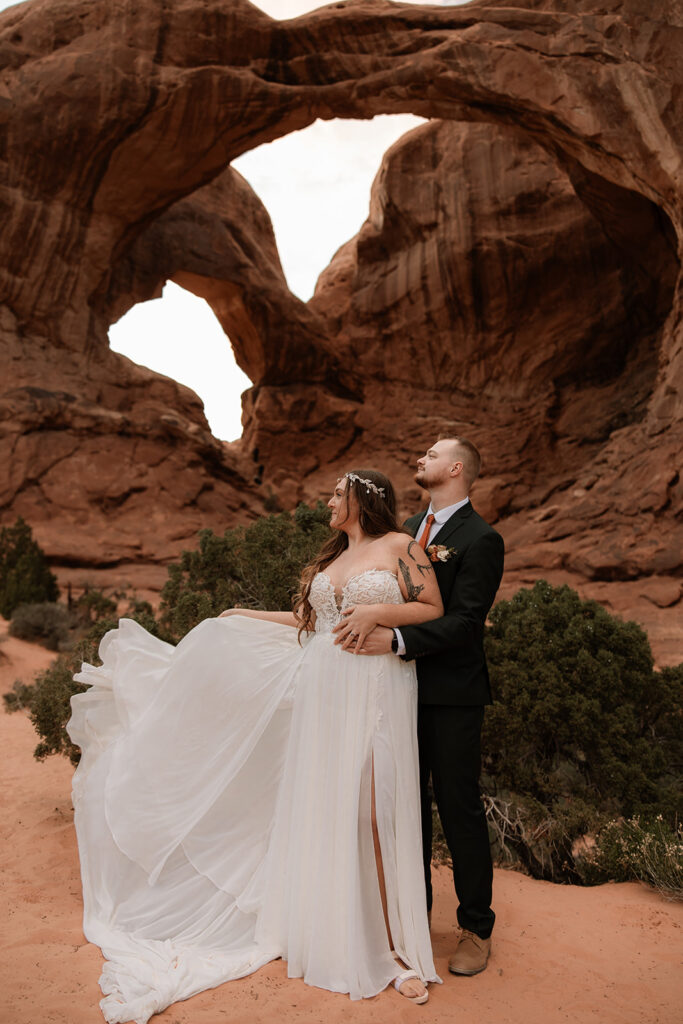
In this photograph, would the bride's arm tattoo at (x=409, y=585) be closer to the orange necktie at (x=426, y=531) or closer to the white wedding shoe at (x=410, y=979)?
the orange necktie at (x=426, y=531)

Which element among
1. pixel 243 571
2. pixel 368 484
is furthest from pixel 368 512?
pixel 243 571

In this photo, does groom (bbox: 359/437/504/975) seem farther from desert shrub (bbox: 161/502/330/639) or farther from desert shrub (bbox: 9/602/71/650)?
desert shrub (bbox: 9/602/71/650)

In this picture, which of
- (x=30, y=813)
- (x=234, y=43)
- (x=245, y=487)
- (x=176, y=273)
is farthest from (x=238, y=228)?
(x=30, y=813)

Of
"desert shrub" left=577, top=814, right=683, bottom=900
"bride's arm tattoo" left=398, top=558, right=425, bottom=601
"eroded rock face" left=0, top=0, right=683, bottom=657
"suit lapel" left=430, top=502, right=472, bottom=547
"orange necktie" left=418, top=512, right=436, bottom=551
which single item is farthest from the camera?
"eroded rock face" left=0, top=0, right=683, bottom=657

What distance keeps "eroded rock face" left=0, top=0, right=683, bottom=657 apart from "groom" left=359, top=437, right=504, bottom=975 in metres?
8.40

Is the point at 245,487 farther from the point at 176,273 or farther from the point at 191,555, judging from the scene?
the point at 191,555

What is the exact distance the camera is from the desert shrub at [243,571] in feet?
23.0

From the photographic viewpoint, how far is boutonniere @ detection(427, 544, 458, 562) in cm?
338

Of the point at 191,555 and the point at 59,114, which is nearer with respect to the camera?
the point at 191,555

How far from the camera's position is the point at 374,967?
2936 mm

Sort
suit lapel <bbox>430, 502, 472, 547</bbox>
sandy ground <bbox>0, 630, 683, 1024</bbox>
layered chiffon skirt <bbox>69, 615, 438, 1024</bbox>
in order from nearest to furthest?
1. sandy ground <bbox>0, 630, 683, 1024</bbox>
2. layered chiffon skirt <bbox>69, 615, 438, 1024</bbox>
3. suit lapel <bbox>430, 502, 472, 547</bbox>

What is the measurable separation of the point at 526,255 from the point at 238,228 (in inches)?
321

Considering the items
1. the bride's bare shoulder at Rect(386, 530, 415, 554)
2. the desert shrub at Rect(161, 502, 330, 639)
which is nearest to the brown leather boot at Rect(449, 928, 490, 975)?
the bride's bare shoulder at Rect(386, 530, 415, 554)

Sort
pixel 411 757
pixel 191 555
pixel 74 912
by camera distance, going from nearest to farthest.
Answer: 1. pixel 411 757
2. pixel 74 912
3. pixel 191 555
